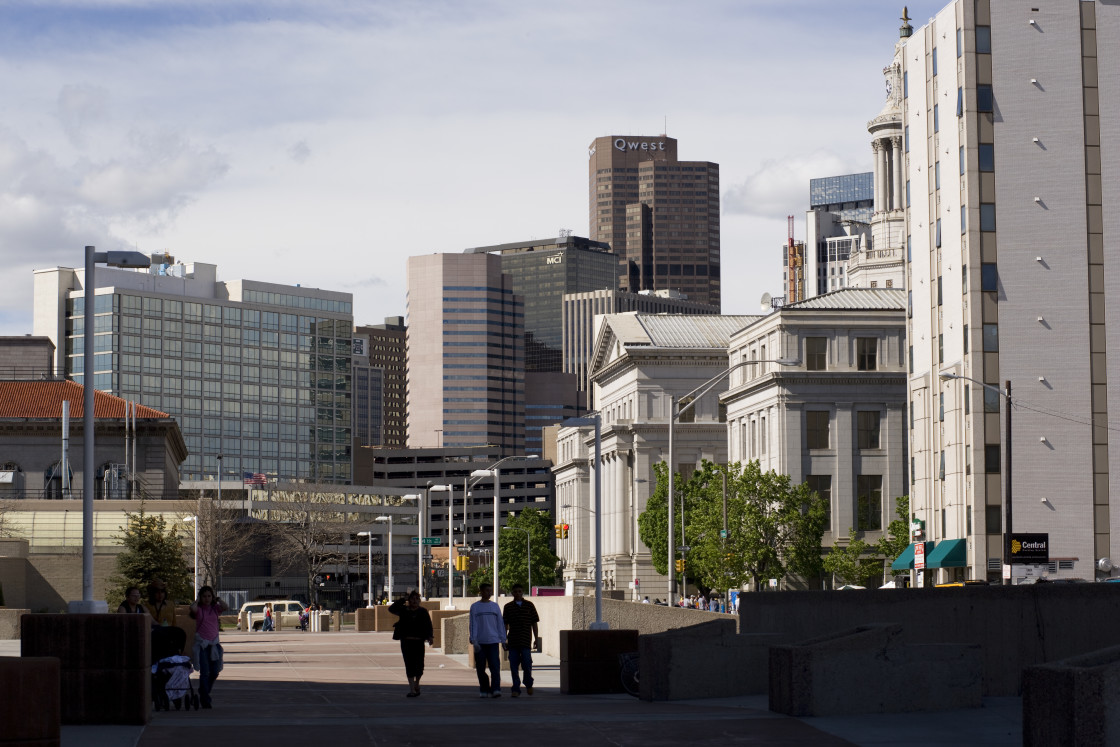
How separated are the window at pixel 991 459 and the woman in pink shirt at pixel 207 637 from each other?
49704 millimetres

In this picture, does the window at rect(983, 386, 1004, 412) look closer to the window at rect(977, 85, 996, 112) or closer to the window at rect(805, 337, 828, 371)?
the window at rect(977, 85, 996, 112)

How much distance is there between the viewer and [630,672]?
24016mm

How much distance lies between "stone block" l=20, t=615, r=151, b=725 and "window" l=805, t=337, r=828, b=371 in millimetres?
74017

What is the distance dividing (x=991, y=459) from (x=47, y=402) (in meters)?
68.0

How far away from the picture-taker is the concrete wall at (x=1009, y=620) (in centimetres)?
2131

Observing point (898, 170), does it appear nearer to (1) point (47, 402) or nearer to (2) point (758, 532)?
Answer: (1) point (47, 402)

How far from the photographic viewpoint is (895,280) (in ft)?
586

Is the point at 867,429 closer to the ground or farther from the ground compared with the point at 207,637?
farther from the ground

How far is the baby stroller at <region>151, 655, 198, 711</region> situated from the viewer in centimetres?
2131

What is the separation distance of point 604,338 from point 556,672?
10129 cm

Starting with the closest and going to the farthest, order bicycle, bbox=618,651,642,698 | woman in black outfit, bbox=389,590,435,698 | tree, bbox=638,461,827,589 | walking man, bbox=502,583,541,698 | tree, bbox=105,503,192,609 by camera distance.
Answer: bicycle, bbox=618,651,642,698
walking man, bbox=502,583,541,698
woman in black outfit, bbox=389,590,435,698
tree, bbox=105,503,192,609
tree, bbox=638,461,827,589

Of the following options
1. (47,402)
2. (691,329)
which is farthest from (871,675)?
(691,329)

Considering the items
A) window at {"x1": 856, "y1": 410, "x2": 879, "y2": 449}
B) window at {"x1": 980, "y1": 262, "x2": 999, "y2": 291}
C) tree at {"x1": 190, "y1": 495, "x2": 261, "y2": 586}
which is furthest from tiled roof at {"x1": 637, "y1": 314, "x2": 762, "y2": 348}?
window at {"x1": 980, "y1": 262, "x2": 999, "y2": 291}

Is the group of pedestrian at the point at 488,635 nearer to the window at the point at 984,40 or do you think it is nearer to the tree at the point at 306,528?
the window at the point at 984,40
